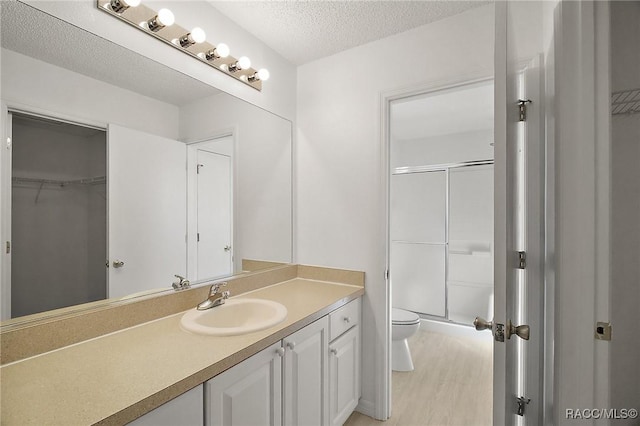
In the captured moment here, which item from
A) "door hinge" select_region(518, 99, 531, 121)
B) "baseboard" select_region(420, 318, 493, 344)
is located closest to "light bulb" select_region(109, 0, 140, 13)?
"door hinge" select_region(518, 99, 531, 121)

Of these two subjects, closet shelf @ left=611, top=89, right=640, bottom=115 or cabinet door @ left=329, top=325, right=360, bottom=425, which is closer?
closet shelf @ left=611, top=89, right=640, bottom=115

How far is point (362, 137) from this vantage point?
6.49 ft

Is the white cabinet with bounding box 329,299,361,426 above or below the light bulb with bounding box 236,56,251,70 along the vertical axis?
below

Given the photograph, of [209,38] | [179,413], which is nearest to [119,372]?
[179,413]

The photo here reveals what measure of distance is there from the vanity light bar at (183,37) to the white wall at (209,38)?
0.09 feet

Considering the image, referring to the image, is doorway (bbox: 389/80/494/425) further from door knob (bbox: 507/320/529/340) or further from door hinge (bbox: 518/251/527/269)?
door knob (bbox: 507/320/529/340)

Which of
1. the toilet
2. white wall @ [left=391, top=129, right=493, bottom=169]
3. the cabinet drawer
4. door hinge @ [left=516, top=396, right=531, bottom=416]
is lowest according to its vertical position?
the toilet

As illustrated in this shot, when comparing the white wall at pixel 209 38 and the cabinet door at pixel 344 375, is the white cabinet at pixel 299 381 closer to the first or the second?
the cabinet door at pixel 344 375

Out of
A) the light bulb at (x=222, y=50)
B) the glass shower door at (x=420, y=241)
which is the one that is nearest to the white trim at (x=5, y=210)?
the light bulb at (x=222, y=50)

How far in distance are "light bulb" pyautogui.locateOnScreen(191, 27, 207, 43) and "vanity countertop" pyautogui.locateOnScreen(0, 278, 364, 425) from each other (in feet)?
4.39

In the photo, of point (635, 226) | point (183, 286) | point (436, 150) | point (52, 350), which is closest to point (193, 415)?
point (52, 350)

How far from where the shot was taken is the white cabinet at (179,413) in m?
0.80

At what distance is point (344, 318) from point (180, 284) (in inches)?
35.6

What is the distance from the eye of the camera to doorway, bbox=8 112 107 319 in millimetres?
1002
